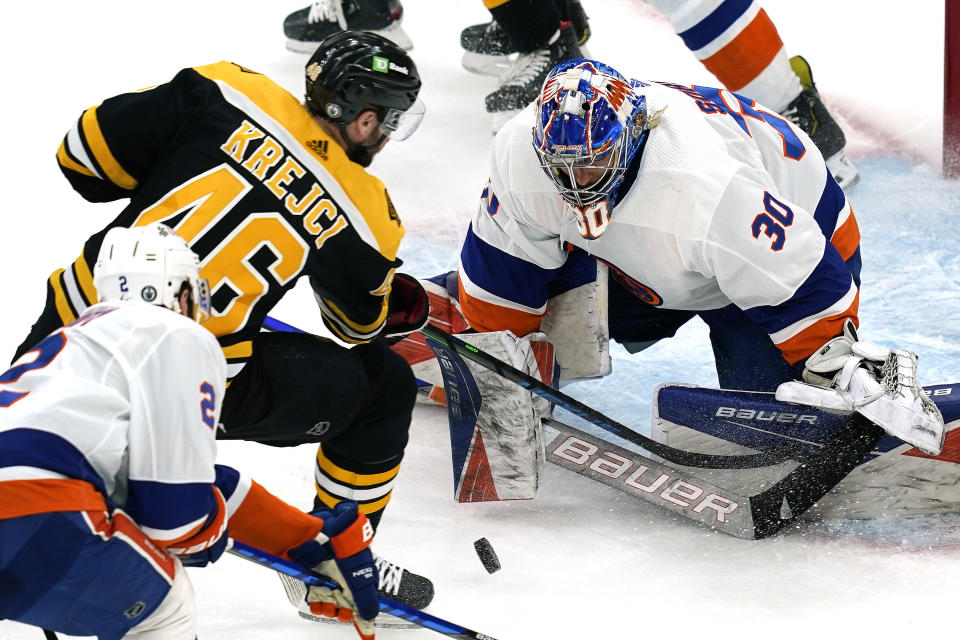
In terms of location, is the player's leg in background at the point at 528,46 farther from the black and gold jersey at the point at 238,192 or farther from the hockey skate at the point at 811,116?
the black and gold jersey at the point at 238,192

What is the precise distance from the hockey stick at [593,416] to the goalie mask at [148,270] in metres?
1.01

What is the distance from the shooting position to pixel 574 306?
10.3 ft

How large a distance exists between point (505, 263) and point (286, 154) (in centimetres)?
88

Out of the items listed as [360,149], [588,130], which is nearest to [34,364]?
[360,149]

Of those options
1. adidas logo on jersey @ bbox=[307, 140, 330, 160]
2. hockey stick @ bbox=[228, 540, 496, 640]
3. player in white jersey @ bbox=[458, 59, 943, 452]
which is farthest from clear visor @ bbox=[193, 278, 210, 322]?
player in white jersey @ bbox=[458, 59, 943, 452]

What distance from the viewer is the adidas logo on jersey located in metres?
2.33

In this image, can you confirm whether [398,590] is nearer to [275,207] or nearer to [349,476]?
[349,476]

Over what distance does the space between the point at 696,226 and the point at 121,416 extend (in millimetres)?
1364

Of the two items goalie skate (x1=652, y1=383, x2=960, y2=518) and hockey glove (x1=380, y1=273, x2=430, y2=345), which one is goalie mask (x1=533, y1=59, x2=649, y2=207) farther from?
Result: goalie skate (x1=652, y1=383, x2=960, y2=518)

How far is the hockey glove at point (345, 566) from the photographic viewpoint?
7.48 ft

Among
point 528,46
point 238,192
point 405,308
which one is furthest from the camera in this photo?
point 528,46

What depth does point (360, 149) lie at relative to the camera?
242cm

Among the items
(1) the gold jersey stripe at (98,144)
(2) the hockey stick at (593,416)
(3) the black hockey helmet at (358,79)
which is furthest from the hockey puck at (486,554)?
(1) the gold jersey stripe at (98,144)

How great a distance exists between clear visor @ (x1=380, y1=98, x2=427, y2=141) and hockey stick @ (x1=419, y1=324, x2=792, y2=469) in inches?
20.8
